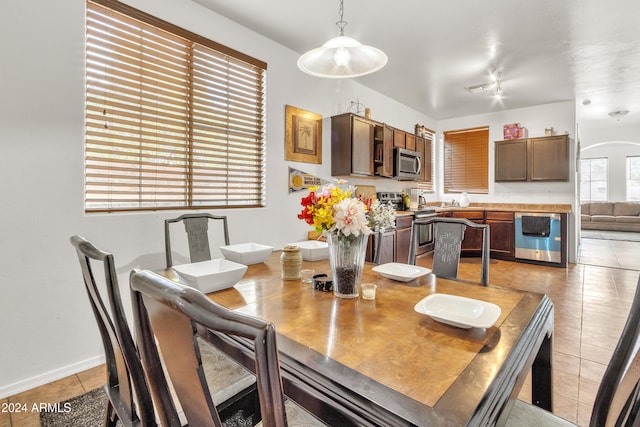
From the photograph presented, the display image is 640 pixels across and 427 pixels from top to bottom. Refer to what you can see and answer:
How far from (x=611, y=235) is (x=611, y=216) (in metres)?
0.94

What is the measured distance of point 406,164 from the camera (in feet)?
15.9

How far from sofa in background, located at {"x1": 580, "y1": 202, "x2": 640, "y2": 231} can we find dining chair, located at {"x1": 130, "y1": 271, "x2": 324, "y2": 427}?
11790 mm

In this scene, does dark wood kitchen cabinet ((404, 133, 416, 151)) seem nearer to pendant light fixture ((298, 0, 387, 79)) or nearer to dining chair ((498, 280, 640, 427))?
pendant light fixture ((298, 0, 387, 79))

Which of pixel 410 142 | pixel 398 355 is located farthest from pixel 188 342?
pixel 410 142

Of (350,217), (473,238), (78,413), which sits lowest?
(78,413)

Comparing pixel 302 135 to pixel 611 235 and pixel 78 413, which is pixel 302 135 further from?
pixel 611 235

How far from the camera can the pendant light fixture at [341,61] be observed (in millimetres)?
1830

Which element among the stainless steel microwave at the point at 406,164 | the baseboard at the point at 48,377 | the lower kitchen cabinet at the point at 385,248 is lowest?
the baseboard at the point at 48,377

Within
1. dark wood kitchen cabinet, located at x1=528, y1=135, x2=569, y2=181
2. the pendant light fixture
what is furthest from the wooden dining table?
dark wood kitchen cabinet, located at x1=528, y1=135, x2=569, y2=181

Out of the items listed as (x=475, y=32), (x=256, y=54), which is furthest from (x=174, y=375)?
(x=475, y=32)

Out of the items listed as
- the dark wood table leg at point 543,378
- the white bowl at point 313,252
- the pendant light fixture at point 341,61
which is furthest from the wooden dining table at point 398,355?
the pendant light fixture at point 341,61

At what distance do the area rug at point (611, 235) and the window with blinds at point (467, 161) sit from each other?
14.9ft

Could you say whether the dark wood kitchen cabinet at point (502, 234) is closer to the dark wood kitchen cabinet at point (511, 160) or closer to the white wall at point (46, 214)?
the dark wood kitchen cabinet at point (511, 160)

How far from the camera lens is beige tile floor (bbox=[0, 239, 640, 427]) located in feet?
5.99
